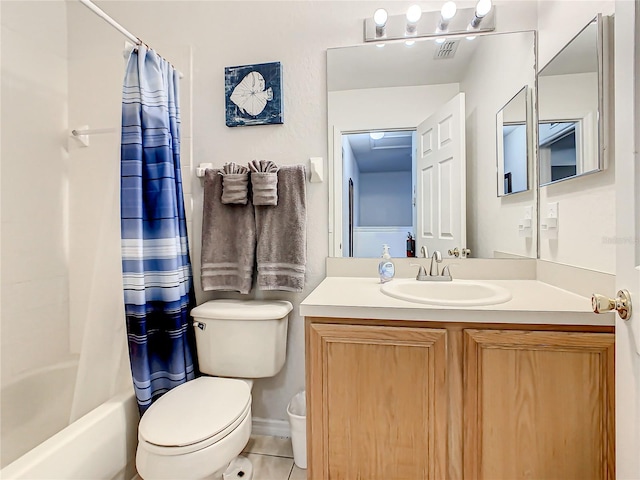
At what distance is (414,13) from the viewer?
4.90 feet

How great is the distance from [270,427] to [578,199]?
5.70 feet

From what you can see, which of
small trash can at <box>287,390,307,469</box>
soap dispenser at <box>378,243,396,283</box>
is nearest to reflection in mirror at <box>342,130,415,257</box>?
soap dispenser at <box>378,243,396,283</box>

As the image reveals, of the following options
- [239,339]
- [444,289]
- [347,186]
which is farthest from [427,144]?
[239,339]

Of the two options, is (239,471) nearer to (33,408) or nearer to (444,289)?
(33,408)

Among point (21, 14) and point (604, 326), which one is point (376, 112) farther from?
point (21, 14)

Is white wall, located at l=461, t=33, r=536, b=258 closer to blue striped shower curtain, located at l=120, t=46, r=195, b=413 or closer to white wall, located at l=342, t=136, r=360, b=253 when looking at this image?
white wall, located at l=342, t=136, r=360, b=253

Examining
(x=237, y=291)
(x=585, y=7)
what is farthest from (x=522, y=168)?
(x=237, y=291)

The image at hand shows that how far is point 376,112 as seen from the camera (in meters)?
1.61

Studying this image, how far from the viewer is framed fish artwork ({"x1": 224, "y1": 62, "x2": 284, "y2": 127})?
165 centimetres

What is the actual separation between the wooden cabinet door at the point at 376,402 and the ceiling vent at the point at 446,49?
4.22ft

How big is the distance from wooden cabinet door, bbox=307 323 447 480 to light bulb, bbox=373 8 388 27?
1377 mm

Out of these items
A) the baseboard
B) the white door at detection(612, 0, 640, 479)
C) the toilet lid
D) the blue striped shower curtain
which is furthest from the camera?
the baseboard

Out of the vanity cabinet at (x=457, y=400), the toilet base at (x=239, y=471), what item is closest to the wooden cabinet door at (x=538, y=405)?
the vanity cabinet at (x=457, y=400)

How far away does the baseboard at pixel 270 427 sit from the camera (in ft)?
5.60
